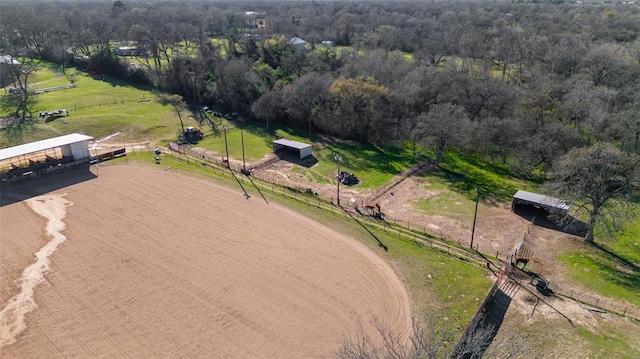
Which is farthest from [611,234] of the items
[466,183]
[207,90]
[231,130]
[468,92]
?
[207,90]

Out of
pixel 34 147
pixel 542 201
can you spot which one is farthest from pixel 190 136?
pixel 542 201

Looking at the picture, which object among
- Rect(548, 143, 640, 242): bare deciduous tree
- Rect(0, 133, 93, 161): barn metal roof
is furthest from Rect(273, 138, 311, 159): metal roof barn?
Rect(548, 143, 640, 242): bare deciduous tree

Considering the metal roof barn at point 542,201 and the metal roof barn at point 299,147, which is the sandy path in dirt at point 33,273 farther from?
the metal roof barn at point 542,201

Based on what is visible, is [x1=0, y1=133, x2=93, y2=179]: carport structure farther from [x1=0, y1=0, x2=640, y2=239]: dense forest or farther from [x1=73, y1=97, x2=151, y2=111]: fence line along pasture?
[x1=73, y1=97, x2=151, y2=111]: fence line along pasture

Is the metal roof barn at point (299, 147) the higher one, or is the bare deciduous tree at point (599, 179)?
the bare deciduous tree at point (599, 179)

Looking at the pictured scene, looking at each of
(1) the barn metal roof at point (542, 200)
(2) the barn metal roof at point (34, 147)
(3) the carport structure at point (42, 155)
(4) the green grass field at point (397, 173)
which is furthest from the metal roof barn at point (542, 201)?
(2) the barn metal roof at point (34, 147)

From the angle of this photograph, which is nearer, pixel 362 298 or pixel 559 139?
pixel 362 298

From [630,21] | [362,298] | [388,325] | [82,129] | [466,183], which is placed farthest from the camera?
[630,21]

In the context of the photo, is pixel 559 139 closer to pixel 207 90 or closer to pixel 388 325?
pixel 388 325

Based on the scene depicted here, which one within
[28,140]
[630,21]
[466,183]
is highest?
[630,21]
